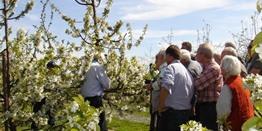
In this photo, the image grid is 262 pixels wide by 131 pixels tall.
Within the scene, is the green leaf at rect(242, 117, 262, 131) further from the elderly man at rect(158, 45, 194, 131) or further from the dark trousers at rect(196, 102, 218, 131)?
the dark trousers at rect(196, 102, 218, 131)

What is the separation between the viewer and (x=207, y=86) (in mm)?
6855

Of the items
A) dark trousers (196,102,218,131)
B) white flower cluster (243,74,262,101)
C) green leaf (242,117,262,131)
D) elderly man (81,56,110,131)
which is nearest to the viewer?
green leaf (242,117,262,131)

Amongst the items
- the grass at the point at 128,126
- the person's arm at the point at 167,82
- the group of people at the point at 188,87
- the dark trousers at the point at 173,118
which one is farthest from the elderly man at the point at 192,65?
the grass at the point at 128,126

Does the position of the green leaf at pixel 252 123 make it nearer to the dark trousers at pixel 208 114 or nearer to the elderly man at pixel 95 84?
the dark trousers at pixel 208 114

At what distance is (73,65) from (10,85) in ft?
4.43

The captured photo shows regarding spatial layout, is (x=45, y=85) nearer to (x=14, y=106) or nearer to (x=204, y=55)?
(x=14, y=106)

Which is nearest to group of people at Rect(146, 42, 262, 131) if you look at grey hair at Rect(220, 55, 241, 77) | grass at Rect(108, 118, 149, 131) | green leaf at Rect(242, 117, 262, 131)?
grey hair at Rect(220, 55, 241, 77)

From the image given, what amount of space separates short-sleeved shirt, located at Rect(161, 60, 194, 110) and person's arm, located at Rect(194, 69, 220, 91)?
0.63 ft

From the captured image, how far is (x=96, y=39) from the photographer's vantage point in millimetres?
10172

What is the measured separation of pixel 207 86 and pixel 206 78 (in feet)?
0.40

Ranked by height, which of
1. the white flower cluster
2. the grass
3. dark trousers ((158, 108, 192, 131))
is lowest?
the grass

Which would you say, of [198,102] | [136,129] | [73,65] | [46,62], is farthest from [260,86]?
[136,129]

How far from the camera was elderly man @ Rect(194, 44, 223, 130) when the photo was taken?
265 inches

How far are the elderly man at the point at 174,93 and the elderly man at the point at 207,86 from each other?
24cm
